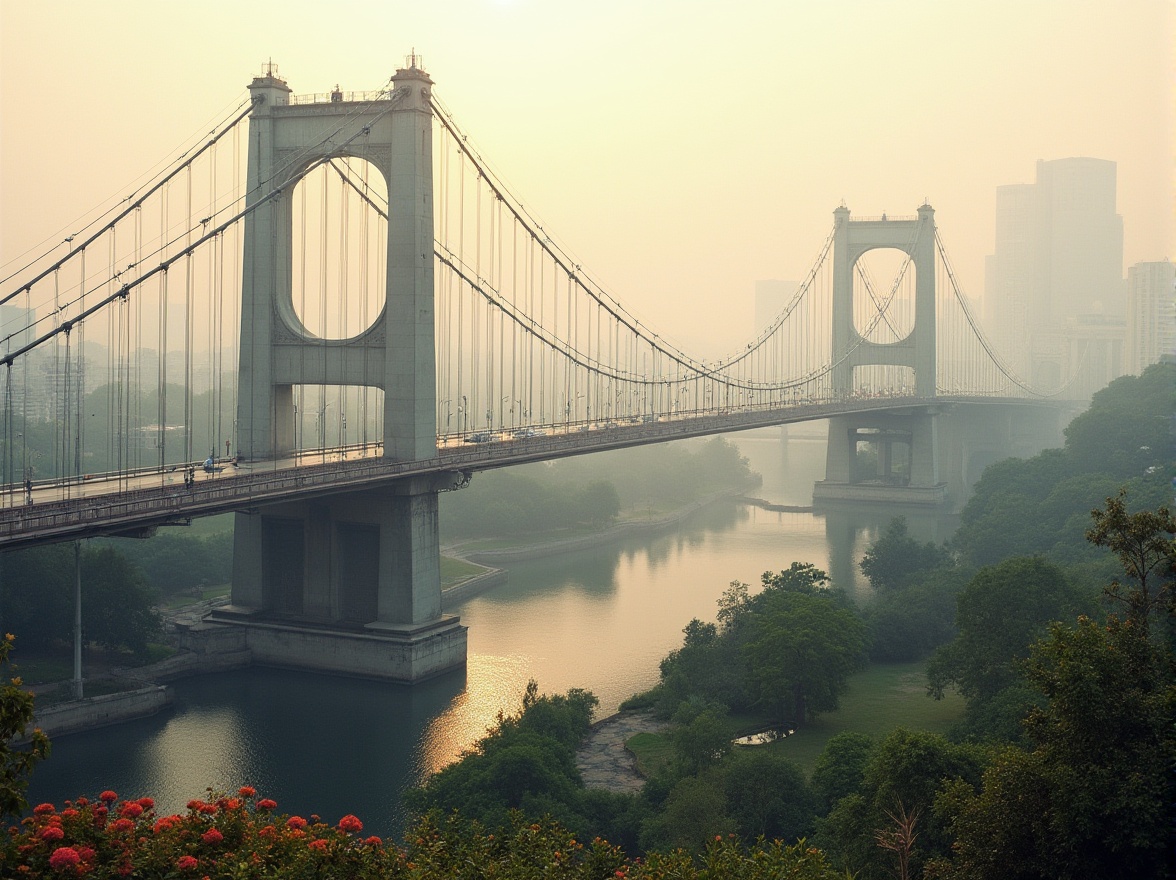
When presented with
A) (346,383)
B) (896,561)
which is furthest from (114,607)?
(896,561)

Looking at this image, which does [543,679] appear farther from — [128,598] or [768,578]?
[128,598]

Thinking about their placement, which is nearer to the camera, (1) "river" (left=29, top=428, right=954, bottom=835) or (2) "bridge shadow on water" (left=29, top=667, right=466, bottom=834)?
(2) "bridge shadow on water" (left=29, top=667, right=466, bottom=834)

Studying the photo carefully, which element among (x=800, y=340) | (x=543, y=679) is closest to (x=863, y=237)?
(x=800, y=340)

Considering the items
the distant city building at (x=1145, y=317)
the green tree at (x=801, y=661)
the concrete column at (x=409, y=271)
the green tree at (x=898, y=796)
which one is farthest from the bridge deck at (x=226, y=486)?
the distant city building at (x=1145, y=317)

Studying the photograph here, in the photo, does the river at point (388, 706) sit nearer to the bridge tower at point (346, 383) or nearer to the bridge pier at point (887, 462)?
the bridge tower at point (346, 383)

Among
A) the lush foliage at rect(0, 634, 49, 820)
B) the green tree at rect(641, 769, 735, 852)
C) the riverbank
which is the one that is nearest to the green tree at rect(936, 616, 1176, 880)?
the green tree at rect(641, 769, 735, 852)

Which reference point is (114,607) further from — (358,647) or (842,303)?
(842,303)

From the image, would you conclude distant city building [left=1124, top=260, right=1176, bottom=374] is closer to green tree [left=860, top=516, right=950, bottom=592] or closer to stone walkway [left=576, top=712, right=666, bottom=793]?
green tree [left=860, top=516, right=950, bottom=592]
